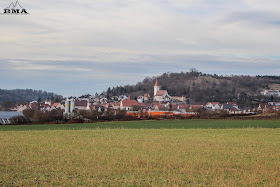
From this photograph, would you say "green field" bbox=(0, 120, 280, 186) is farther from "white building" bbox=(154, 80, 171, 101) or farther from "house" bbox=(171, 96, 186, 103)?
"white building" bbox=(154, 80, 171, 101)

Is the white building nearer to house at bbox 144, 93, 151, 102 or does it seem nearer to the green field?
house at bbox 144, 93, 151, 102

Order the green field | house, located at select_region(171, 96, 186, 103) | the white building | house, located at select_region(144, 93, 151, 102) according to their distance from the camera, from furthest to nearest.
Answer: house, located at select_region(144, 93, 151, 102) → the white building → house, located at select_region(171, 96, 186, 103) → the green field

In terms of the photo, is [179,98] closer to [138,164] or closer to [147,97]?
[147,97]

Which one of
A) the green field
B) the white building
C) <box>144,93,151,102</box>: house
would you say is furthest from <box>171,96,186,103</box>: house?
the green field

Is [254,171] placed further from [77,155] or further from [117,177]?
[77,155]

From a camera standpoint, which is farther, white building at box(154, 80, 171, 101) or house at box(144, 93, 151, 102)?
house at box(144, 93, 151, 102)

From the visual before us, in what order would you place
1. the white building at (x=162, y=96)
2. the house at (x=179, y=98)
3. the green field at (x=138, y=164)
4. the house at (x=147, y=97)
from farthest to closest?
the house at (x=147, y=97)
the white building at (x=162, y=96)
the house at (x=179, y=98)
the green field at (x=138, y=164)

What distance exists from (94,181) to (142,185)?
63.9 inches

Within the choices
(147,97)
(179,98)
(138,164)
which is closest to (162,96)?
(179,98)

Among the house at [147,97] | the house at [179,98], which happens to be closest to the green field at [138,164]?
the house at [179,98]

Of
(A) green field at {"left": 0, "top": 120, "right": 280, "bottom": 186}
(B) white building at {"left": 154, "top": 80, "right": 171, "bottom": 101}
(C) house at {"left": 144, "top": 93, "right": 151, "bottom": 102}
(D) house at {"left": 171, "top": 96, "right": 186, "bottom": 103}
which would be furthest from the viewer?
(C) house at {"left": 144, "top": 93, "right": 151, "bottom": 102}

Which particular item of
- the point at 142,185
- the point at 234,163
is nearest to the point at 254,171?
the point at 234,163

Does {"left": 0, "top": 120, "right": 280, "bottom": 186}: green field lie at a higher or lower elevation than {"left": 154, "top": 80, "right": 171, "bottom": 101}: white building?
lower

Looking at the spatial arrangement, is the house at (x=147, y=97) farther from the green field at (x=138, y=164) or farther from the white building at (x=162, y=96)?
the green field at (x=138, y=164)
